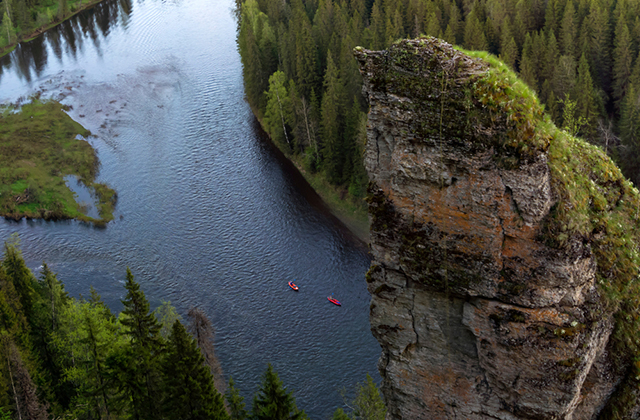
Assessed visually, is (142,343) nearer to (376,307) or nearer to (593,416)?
(376,307)

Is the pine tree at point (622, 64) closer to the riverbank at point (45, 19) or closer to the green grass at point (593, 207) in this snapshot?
the green grass at point (593, 207)

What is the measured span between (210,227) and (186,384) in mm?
35741

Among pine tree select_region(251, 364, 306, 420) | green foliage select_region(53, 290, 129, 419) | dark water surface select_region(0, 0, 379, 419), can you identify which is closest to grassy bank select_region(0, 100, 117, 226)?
dark water surface select_region(0, 0, 379, 419)

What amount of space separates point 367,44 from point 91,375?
60.3 m

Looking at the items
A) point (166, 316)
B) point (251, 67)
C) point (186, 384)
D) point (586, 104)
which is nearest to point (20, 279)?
point (166, 316)

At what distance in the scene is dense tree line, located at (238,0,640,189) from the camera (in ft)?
226

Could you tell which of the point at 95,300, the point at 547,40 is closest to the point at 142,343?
the point at 95,300

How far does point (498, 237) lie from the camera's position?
15805mm

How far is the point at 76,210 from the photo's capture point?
3002 inches

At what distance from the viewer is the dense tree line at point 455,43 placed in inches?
2717

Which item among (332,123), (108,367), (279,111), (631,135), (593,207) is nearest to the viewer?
(593,207)

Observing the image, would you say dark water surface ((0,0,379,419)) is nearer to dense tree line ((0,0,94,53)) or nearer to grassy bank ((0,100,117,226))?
grassy bank ((0,100,117,226))

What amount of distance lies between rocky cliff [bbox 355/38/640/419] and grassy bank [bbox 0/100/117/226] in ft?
208

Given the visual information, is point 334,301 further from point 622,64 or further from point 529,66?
point 622,64
